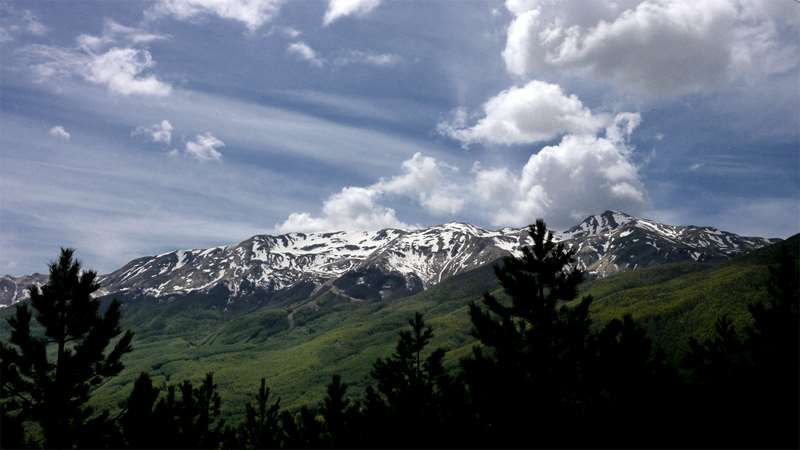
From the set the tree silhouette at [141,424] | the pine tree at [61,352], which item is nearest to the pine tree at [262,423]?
the pine tree at [61,352]

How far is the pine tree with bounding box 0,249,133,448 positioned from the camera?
93.2 feet

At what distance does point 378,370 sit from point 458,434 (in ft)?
98.6

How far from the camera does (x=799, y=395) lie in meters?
13.4

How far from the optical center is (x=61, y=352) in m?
29.4

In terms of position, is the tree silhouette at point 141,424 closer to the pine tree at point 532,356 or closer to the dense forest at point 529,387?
the dense forest at point 529,387

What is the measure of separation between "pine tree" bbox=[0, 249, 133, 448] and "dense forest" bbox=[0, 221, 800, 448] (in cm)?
7

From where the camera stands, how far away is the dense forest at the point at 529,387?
1398cm

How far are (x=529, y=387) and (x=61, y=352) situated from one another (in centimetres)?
2493

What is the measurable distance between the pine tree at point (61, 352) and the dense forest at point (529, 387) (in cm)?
7

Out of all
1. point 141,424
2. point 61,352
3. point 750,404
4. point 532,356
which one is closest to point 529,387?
point 532,356

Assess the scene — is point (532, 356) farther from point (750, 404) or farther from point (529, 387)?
point (750, 404)

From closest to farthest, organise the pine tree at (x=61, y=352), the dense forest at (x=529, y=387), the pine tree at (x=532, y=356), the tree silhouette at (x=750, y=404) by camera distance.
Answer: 1. the tree silhouette at (x=750, y=404)
2. the dense forest at (x=529, y=387)
3. the pine tree at (x=532, y=356)
4. the pine tree at (x=61, y=352)

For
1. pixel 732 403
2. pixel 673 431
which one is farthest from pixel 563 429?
pixel 732 403

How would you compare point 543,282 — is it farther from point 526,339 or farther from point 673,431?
point 673,431
